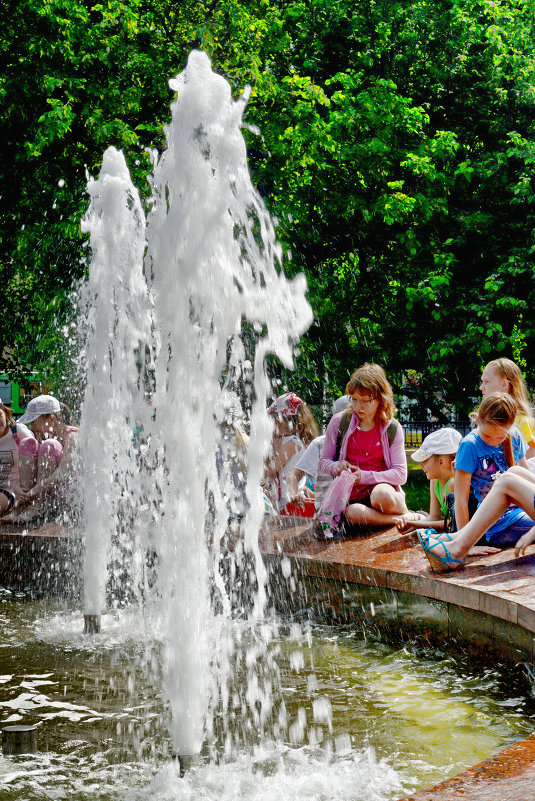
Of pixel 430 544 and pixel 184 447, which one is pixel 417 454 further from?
pixel 184 447

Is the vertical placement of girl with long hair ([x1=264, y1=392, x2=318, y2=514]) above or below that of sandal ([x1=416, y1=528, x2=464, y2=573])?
above

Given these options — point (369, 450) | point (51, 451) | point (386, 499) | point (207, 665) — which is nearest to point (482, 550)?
point (386, 499)

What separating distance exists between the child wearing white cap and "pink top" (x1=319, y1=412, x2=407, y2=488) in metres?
0.22

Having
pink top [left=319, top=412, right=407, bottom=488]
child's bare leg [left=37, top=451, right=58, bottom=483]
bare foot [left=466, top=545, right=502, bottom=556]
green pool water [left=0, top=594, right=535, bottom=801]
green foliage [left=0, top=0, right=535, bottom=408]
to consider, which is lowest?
green pool water [left=0, top=594, right=535, bottom=801]

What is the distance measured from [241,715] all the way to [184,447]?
113 centimetres

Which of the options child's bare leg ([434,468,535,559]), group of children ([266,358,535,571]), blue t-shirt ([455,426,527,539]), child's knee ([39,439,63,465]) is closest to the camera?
child's bare leg ([434,468,535,559])

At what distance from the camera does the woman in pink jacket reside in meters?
6.29

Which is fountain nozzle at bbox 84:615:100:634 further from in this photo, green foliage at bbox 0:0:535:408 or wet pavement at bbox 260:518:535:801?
green foliage at bbox 0:0:535:408

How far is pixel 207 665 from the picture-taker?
367 cm

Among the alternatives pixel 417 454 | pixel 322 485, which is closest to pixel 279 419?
pixel 322 485

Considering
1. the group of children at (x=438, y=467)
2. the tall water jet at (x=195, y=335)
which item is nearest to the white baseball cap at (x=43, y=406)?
the group of children at (x=438, y=467)

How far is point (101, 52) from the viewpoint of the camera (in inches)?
526

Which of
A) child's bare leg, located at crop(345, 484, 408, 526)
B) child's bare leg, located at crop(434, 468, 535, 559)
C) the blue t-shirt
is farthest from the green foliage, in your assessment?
child's bare leg, located at crop(434, 468, 535, 559)

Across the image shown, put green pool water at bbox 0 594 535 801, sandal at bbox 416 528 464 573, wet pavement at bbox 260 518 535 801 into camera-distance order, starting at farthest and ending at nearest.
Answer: sandal at bbox 416 528 464 573 < green pool water at bbox 0 594 535 801 < wet pavement at bbox 260 518 535 801
